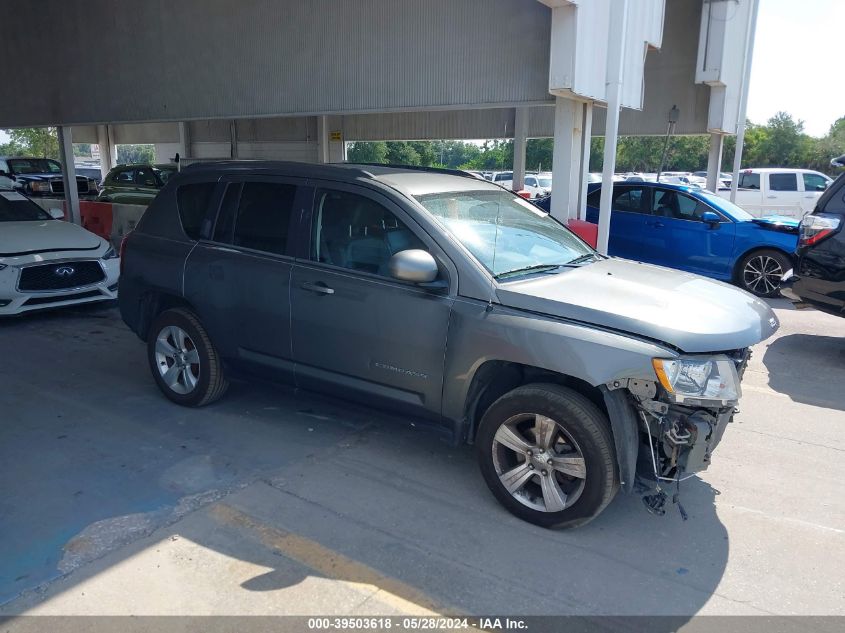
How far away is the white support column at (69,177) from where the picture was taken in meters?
13.8

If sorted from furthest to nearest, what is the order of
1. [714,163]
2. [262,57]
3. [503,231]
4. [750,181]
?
[750,181] → [714,163] → [262,57] → [503,231]

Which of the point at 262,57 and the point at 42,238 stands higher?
the point at 262,57

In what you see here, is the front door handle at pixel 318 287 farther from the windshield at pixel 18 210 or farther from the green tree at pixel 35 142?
the green tree at pixel 35 142

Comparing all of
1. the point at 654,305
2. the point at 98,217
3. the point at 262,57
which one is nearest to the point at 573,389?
the point at 654,305

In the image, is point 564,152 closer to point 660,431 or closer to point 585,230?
point 585,230

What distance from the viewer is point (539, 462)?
11.9 feet

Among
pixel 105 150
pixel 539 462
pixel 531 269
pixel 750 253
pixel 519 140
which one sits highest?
pixel 519 140

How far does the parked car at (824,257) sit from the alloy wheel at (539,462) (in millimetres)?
4629

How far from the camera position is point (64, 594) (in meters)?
3.09

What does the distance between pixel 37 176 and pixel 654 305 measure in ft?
67.7

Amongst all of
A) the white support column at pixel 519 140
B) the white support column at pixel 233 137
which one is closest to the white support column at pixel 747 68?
the white support column at pixel 519 140

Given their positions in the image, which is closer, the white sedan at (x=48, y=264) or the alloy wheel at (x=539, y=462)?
the alloy wheel at (x=539, y=462)

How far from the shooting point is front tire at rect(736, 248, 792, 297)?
9756 millimetres

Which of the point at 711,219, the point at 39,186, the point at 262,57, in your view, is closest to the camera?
the point at 711,219
